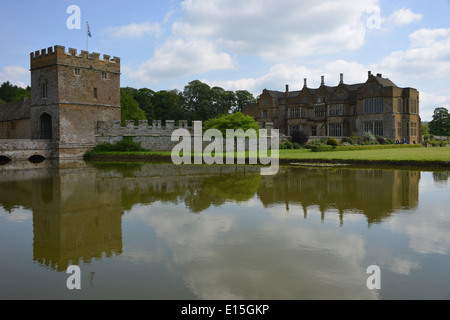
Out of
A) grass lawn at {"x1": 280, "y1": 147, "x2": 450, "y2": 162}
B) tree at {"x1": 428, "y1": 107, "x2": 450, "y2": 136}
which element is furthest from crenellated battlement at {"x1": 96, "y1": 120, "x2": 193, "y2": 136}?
tree at {"x1": 428, "y1": 107, "x2": 450, "y2": 136}

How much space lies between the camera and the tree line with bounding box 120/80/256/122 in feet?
219

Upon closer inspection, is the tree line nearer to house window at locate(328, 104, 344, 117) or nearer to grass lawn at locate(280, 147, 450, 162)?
house window at locate(328, 104, 344, 117)

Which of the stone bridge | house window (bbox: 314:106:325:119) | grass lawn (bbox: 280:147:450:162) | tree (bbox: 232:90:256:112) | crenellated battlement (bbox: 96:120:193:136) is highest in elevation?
tree (bbox: 232:90:256:112)

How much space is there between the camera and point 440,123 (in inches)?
3088

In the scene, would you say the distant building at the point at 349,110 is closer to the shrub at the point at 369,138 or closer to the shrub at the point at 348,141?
the shrub at the point at 348,141

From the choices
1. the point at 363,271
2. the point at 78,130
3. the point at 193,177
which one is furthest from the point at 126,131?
the point at 363,271

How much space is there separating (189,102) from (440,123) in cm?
5100

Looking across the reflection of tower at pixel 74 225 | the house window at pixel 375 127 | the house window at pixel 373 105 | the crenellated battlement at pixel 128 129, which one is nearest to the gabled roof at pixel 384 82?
the house window at pixel 373 105

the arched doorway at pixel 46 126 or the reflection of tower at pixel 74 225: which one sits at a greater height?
the arched doorway at pixel 46 126

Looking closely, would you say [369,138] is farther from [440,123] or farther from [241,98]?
[440,123]

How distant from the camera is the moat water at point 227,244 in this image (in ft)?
16.7

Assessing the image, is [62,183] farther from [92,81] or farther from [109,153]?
[92,81]

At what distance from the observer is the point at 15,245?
6969mm

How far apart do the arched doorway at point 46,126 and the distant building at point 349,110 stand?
2779 cm
